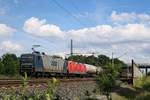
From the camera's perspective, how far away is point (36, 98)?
4.07m

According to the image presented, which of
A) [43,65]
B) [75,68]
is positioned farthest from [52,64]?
[75,68]

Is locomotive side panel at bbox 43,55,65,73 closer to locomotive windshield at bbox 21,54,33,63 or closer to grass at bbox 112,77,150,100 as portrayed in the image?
locomotive windshield at bbox 21,54,33,63

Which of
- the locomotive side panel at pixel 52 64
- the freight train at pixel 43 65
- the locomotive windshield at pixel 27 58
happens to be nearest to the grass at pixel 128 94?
the freight train at pixel 43 65

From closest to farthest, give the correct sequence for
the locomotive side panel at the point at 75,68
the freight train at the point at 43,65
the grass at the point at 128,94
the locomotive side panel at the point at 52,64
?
the grass at the point at 128,94 < the freight train at the point at 43,65 < the locomotive side panel at the point at 52,64 < the locomotive side panel at the point at 75,68

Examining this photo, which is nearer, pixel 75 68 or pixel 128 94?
pixel 128 94

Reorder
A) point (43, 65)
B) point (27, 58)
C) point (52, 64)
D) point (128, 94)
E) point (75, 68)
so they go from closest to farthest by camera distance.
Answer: point (128, 94)
point (27, 58)
point (43, 65)
point (52, 64)
point (75, 68)

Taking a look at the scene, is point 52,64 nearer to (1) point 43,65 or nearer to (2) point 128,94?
(1) point 43,65

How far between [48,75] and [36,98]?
46.3 meters

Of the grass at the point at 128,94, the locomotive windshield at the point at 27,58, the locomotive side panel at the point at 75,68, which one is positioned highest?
the locomotive windshield at the point at 27,58

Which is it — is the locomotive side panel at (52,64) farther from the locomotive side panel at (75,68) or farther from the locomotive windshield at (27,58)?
the locomotive side panel at (75,68)

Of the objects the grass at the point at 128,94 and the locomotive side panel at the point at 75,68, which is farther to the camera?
the locomotive side panel at the point at 75,68

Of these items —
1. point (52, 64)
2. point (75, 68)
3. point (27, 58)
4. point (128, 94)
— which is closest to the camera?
point (128, 94)

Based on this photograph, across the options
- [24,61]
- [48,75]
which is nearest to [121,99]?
[24,61]

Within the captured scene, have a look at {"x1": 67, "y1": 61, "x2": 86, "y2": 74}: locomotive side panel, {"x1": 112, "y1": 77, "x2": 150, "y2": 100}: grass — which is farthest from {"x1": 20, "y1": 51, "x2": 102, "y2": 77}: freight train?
{"x1": 112, "y1": 77, "x2": 150, "y2": 100}: grass
